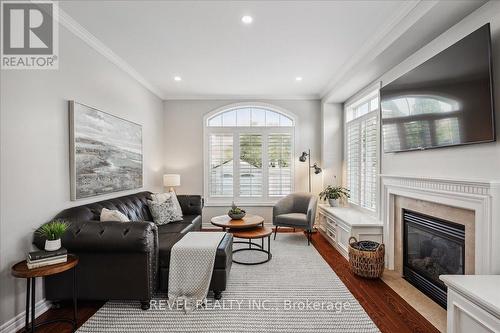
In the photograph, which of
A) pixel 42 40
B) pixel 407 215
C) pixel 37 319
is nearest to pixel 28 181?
pixel 37 319

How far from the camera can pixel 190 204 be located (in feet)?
14.8

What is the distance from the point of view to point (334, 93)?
4.64 metres

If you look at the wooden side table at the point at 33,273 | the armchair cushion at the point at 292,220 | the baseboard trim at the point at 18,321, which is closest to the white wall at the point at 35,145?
the baseboard trim at the point at 18,321

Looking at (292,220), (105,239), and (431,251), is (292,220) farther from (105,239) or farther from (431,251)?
(105,239)

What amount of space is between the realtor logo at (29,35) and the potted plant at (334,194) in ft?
14.4

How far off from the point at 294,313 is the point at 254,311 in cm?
36

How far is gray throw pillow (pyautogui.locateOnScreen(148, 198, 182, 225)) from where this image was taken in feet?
12.5

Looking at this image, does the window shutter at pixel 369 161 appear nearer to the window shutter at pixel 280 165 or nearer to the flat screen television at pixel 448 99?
the flat screen television at pixel 448 99

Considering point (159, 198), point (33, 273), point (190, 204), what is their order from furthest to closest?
point (190, 204) < point (159, 198) < point (33, 273)

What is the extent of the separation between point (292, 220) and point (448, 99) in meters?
2.81

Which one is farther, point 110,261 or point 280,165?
point 280,165

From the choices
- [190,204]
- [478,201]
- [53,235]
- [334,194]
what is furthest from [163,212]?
[478,201]

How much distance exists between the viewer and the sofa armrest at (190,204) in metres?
4.49

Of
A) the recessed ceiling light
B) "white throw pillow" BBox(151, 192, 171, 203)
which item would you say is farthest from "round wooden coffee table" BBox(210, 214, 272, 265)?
the recessed ceiling light
